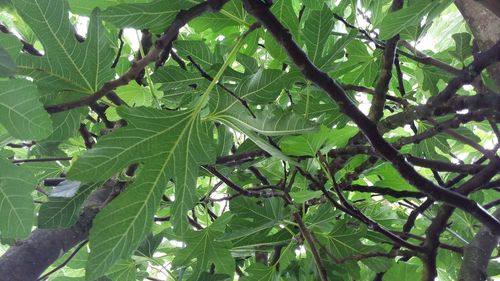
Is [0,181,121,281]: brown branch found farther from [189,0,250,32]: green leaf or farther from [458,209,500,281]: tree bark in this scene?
[458,209,500,281]: tree bark

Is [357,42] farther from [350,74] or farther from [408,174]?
[408,174]

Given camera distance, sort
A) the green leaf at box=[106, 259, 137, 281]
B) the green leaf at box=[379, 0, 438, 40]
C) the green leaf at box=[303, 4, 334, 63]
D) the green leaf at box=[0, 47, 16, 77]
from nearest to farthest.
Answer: the green leaf at box=[0, 47, 16, 77], the green leaf at box=[379, 0, 438, 40], the green leaf at box=[303, 4, 334, 63], the green leaf at box=[106, 259, 137, 281]

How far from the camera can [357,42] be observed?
1014mm

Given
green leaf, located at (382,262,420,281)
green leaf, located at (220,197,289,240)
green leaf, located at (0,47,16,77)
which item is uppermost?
green leaf, located at (0,47,16,77)

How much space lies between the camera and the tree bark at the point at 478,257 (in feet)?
2.43

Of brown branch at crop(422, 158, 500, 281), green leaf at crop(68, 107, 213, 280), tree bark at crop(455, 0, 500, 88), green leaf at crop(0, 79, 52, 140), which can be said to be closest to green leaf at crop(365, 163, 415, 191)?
brown branch at crop(422, 158, 500, 281)

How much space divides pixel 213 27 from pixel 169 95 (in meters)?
0.21

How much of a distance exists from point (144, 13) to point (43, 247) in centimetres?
40

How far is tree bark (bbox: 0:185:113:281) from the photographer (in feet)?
→ 2.28

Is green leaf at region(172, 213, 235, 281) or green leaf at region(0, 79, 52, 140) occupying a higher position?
green leaf at region(0, 79, 52, 140)

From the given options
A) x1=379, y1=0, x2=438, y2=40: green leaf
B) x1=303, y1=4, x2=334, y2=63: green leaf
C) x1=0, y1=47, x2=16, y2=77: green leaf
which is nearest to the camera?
x1=0, y1=47, x2=16, y2=77: green leaf

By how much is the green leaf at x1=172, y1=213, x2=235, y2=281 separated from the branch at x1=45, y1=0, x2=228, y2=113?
0.43 m

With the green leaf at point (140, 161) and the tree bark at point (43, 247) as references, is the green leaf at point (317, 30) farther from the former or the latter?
the tree bark at point (43, 247)

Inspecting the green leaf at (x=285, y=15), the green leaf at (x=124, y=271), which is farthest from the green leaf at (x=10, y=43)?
the green leaf at (x=124, y=271)
